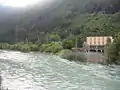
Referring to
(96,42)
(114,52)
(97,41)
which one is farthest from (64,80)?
(97,41)

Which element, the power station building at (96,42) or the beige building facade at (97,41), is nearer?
the power station building at (96,42)

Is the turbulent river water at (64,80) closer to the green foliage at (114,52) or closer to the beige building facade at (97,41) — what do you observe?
the green foliage at (114,52)

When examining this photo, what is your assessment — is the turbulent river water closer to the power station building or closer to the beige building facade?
the power station building

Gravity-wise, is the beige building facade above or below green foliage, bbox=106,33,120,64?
above

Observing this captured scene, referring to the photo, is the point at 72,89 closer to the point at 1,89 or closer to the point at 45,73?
the point at 1,89

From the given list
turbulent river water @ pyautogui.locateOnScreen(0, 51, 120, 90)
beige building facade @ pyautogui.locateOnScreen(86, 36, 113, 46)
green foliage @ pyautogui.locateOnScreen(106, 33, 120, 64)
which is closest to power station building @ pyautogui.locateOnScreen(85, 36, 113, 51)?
beige building facade @ pyautogui.locateOnScreen(86, 36, 113, 46)

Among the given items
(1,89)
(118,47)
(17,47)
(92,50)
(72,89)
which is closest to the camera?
(1,89)

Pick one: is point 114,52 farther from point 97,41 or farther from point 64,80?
point 97,41

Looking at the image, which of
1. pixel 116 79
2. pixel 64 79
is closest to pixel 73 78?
pixel 64 79

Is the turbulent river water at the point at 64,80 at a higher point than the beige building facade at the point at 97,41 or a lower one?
lower

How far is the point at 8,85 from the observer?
45781 millimetres

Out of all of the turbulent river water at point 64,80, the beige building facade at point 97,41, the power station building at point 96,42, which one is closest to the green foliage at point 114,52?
the turbulent river water at point 64,80

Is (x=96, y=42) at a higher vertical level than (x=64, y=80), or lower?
higher

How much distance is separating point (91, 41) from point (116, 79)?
324 ft
